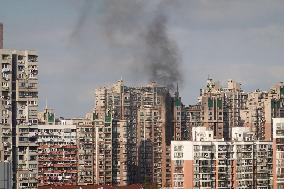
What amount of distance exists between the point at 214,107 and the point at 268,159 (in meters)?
10.1

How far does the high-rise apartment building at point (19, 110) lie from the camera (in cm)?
2806

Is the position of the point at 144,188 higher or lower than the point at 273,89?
lower

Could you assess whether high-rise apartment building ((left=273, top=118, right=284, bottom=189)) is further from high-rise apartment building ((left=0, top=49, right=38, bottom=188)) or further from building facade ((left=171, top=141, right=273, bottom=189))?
high-rise apartment building ((left=0, top=49, right=38, bottom=188))

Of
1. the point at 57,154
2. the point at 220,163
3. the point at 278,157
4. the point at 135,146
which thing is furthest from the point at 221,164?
the point at 135,146

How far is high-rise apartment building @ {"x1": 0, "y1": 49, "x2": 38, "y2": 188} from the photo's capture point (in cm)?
2806

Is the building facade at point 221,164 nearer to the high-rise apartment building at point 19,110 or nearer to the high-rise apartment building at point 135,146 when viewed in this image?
the high-rise apartment building at point 19,110

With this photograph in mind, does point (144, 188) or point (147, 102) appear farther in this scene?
point (147, 102)

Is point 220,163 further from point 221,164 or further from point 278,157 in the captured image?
point 278,157

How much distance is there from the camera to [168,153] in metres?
40.7

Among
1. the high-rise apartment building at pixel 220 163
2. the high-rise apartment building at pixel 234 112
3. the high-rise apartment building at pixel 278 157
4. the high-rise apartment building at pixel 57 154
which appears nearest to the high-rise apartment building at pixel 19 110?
the high-rise apartment building at pixel 220 163

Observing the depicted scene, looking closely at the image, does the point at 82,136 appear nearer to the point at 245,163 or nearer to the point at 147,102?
the point at 147,102

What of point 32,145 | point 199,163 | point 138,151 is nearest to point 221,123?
point 138,151

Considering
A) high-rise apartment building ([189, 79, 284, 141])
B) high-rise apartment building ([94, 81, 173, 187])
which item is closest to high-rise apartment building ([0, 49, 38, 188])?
high-rise apartment building ([94, 81, 173, 187])

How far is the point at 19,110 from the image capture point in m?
28.3
